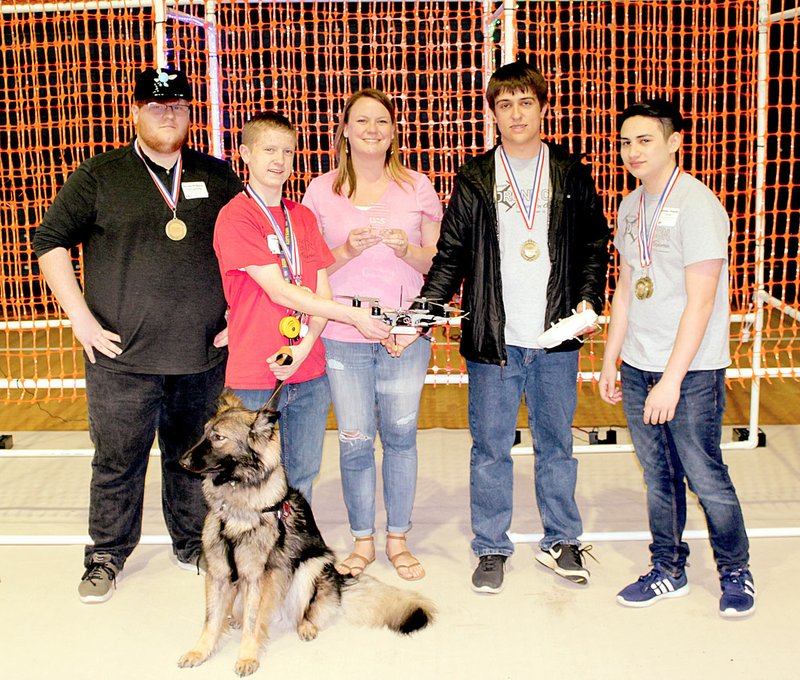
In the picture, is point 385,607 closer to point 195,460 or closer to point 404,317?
point 195,460

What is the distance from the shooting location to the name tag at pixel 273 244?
3.32 meters

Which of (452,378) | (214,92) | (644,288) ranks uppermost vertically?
(214,92)

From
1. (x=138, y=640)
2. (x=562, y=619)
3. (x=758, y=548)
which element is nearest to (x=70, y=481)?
(x=138, y=640)

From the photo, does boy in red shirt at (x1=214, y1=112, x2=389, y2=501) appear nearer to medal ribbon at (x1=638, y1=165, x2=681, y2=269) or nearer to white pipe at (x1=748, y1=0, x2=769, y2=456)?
medal ribbon at (x1=638, y1=165, x2=681, y2=269)

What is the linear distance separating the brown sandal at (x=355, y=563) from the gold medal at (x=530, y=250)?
1517 mm

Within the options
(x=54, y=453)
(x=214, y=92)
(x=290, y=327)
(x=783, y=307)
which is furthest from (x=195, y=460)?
(x=783, y=307)

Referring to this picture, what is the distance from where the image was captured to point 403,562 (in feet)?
13.0

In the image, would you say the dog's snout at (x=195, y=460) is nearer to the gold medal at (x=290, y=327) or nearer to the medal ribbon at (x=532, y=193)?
the gold medal at (x=290, y=327)

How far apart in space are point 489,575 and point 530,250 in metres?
1.42

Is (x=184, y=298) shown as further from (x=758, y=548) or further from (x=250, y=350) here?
(x=758, y=548)

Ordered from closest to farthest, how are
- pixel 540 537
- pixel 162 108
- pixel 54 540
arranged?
pixel 162 108
pixel 540 537
pixel 54 540

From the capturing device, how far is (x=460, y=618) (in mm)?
3541

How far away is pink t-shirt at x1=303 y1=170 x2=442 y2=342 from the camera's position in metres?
3.65

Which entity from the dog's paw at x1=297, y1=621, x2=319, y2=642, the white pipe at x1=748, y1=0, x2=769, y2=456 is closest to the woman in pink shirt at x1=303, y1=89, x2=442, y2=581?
the dog's paw at x1=297, y1=621, x2=319, y2=642
